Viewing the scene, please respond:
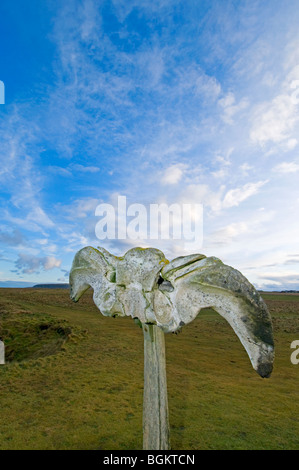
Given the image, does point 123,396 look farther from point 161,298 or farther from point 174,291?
point 174,291

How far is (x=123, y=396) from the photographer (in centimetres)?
888

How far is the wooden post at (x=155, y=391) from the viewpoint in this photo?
351cm

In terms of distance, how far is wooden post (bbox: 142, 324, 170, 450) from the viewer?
351 centimetres

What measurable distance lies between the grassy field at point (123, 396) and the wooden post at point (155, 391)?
3.30 m

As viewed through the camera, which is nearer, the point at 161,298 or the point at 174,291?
the point at 174,291

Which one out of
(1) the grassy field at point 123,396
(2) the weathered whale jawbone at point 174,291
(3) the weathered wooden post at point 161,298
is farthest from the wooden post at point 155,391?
(1) the grassy field at point 123,396

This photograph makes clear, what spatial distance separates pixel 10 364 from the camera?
39.4 ft

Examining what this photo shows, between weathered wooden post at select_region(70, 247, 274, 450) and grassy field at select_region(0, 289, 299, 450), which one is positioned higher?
weathered wooden post at select_region(70, 247, 274, 450)

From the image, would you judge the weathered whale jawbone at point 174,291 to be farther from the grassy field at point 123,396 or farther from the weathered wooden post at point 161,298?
the grassy field at point 123,396

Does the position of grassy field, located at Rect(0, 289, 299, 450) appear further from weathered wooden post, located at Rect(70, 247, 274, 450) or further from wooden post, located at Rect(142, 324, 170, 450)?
weathered wooden post, located at Rect(70, 247, 274, 450)

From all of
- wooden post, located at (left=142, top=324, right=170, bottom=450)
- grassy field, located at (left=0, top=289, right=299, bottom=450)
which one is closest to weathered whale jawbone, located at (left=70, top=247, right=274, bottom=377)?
wooden post, located at (left=142, top=324, right=170, bottom=450)

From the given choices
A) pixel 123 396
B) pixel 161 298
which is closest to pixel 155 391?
pixel 161 298

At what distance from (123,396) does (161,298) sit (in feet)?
26.1
